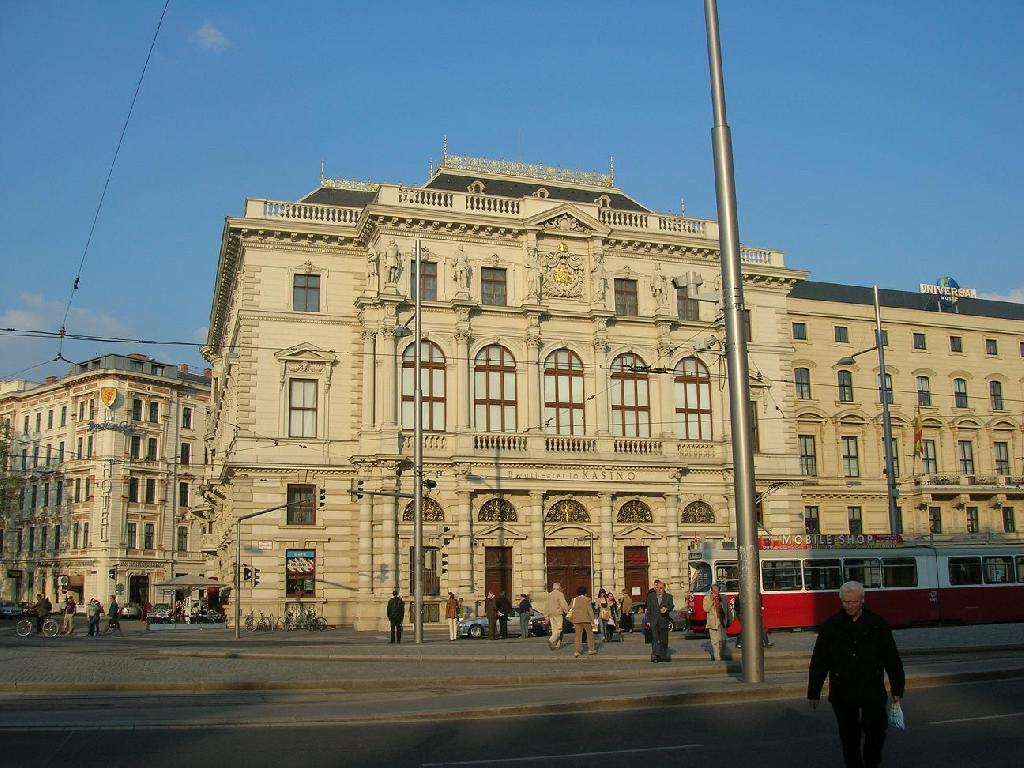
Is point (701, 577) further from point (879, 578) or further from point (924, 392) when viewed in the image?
point (924, 392)

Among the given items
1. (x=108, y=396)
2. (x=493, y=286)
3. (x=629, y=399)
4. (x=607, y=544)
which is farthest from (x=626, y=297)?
(x=108, y=396)

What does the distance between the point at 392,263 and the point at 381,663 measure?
2531 centimetres

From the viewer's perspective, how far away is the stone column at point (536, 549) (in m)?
46.6

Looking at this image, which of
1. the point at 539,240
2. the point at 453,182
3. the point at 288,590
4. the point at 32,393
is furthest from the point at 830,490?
the point at 32,393

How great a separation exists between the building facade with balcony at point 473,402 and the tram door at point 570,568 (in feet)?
0.33

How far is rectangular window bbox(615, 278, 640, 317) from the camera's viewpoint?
52031mm

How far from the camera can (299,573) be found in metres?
46.3

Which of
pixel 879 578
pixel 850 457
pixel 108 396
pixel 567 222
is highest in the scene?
pixel 567 222

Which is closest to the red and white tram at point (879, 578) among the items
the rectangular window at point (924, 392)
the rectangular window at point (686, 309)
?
the rectangular window at point (686, 309)

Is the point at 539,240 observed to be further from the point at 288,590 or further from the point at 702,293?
the point at 702,293

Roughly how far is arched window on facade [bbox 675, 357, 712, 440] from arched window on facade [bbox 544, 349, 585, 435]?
5.26m

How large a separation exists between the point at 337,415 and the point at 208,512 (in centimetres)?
1947

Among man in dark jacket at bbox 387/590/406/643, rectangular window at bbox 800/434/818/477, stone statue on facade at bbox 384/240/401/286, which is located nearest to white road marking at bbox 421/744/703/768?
man in dark jacket at bbox 387/590/406/643

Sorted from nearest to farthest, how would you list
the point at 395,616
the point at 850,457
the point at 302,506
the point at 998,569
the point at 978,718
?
the point at 978,718 < the point at 395,616 < the point at 998,569 < the point at 302,506 < the point at 850,457
